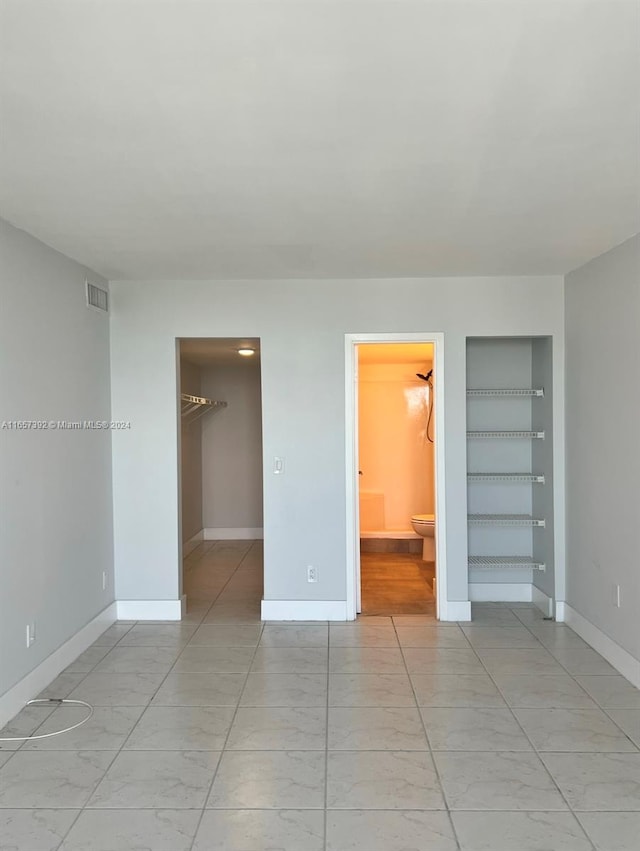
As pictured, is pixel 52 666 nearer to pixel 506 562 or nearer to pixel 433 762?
pixel 433 762

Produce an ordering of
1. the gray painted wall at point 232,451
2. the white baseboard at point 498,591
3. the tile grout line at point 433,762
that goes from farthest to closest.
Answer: the gray painted wall at point 232,451, the white baseboard at point 498,591, the tile grout line at point 433,762

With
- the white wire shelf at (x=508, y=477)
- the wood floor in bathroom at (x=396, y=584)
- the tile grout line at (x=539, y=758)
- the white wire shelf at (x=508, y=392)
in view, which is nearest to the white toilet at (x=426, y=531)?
the wood floor in bathroom at (x=396, y=584)

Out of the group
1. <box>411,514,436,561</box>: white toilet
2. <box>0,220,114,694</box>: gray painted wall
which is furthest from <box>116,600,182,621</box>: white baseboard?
<box>411,514,436,561</box>: white toilet

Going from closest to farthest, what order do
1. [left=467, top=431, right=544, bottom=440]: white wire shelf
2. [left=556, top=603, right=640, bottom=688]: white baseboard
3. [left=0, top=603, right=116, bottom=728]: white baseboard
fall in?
[left=0, top=603, right=116, bottom=728]: white baseboard → [left=556, top=603, right=640, bottom=688]: white baseboard → [left=467, top=431, right=544, bottom=440]: white wire shelf

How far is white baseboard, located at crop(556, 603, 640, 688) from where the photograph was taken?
3336 millimetres

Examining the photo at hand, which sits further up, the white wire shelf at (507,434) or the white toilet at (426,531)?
the white wire shelf at (507,434)

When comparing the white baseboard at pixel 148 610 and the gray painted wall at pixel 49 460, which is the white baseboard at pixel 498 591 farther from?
the gray painted wall at pixel 49 460

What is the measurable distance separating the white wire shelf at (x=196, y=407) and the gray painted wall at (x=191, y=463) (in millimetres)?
119

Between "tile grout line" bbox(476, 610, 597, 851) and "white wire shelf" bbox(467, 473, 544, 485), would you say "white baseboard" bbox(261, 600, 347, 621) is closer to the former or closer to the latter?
"tile grout line" bbox(476, 610, 597, 851)

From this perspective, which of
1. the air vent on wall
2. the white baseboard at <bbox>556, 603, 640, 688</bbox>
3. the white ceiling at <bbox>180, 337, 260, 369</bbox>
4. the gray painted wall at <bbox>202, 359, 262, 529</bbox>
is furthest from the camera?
the gray painted wall at <bbox>202, 359, 262, 529</bbox>

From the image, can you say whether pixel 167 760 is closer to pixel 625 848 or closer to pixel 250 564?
pixel 625 848

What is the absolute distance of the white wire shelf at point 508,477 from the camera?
460 centimetres

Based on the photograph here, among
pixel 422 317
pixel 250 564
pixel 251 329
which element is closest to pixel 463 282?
pixel 422 317

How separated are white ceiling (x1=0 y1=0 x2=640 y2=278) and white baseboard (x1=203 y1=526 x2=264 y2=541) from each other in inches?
190
